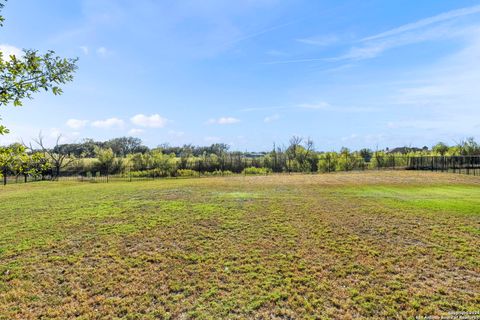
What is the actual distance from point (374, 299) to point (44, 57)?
5369mm

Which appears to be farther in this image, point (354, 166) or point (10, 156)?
point (354, 166)

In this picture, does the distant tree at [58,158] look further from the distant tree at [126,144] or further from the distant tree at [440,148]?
the distant tree at [440,148]

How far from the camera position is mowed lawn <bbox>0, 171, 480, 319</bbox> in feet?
11.8

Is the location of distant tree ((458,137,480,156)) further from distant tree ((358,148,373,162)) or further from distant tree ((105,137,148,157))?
distant tree ((105,137,148,157))

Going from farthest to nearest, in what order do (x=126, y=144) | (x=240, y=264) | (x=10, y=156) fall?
(x=126, y=144)
(x=240, y=264)
(x=10, y=156)

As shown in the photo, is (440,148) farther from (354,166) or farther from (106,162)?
(106,162)

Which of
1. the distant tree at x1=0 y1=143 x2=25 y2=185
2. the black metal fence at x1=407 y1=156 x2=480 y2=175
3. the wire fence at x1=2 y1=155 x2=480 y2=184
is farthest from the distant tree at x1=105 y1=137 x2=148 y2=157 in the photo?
the distant tree at x1=0 y1=143 x2=25 y2=185

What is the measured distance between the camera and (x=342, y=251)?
5.34 metres

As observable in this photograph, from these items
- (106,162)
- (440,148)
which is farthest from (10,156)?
(440,148)

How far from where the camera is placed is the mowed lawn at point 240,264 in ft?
11.8

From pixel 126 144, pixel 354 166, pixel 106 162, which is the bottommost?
pixel 354 166

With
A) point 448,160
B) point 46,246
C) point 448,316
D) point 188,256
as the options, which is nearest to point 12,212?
point 46,246

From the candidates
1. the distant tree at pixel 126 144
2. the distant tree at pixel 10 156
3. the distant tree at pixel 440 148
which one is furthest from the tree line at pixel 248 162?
the distant tree at pixel 10 156

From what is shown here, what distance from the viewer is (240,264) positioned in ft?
15.8
